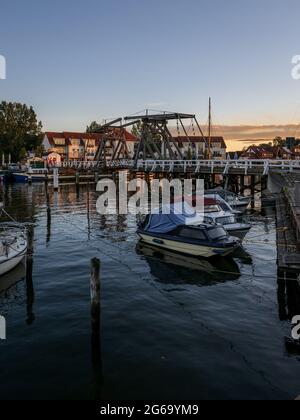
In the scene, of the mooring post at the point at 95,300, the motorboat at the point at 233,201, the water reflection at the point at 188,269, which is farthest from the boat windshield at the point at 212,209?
the mooring post at the point at 95,300

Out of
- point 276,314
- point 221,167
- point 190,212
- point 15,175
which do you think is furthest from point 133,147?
point 276,314

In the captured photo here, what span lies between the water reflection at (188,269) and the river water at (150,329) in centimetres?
5

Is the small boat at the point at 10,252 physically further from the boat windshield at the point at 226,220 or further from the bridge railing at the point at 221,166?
the bridge railing at the point at 221,166

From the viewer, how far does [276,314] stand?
15.9 metres

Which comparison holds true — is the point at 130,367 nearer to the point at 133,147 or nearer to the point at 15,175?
the point at 15,175

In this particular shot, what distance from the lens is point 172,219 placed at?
2520 cm

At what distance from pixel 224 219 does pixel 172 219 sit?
5.00 meters

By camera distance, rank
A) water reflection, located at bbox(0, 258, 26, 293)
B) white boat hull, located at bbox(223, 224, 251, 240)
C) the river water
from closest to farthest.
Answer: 1. the river water
2. water reflection, located at bbox(0, 258, 26, 293)
3. white boat hull, located at bbox(223, 224, 251, 240)

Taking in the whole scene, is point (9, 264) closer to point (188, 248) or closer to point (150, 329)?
point (150, 329)

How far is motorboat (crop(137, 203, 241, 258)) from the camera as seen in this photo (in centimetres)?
2284

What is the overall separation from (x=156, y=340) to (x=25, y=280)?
8757 mm

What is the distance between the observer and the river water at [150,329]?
11273mm

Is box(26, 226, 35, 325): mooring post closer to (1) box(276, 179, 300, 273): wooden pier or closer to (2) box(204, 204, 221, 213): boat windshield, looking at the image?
(1) box(276, 179, 300, 273): wooden pier

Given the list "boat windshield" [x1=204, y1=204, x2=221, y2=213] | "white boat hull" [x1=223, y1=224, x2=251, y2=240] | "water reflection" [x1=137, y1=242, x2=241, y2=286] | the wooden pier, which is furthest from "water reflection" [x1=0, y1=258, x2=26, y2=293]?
"boat windshield" [x1=204, y1=204, x2=221, y2=213]
